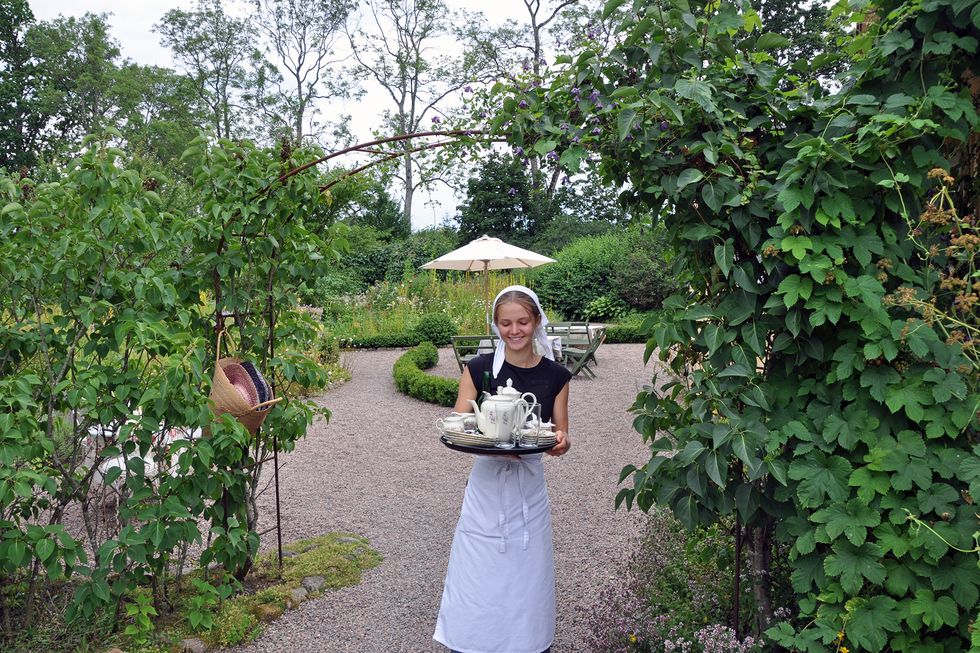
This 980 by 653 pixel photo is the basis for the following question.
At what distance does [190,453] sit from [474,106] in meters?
1.73

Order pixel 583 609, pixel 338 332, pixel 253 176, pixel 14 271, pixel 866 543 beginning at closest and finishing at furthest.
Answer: pixel 866 543
pixel 14 271
pixel 253 176
pixel 583 609
pixel 338 332

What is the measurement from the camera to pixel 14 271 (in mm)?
2490

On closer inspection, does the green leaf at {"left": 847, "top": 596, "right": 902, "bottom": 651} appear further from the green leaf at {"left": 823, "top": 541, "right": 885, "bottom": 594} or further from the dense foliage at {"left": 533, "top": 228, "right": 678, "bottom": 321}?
the dense foliage at {"left": 533, "top": 228, "right": 678, "bottom": 321}

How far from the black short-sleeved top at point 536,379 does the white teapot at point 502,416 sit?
0.30m

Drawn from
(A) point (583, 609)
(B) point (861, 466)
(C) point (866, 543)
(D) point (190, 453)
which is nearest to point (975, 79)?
(B) point (861, 466)

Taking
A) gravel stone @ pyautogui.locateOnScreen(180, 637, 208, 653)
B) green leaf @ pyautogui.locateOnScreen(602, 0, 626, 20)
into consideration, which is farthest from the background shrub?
green leaf @ pyautogui.locateOnScreen(602, 0, 626, 20)

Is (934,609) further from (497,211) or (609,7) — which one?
(497,211)

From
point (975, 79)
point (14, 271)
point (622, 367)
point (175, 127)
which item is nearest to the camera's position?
point (975, 79)

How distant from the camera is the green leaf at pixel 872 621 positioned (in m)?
1.75

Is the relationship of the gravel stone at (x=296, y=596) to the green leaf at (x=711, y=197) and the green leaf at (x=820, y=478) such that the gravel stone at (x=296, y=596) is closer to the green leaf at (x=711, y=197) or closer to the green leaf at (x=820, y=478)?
the green leaf at (x=820, y=478)

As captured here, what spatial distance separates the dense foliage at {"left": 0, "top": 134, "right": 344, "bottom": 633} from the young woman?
99 cm

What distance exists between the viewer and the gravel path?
3.21 meters

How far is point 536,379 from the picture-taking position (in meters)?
2.71

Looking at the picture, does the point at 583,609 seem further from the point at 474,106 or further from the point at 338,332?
the point at 338,332
